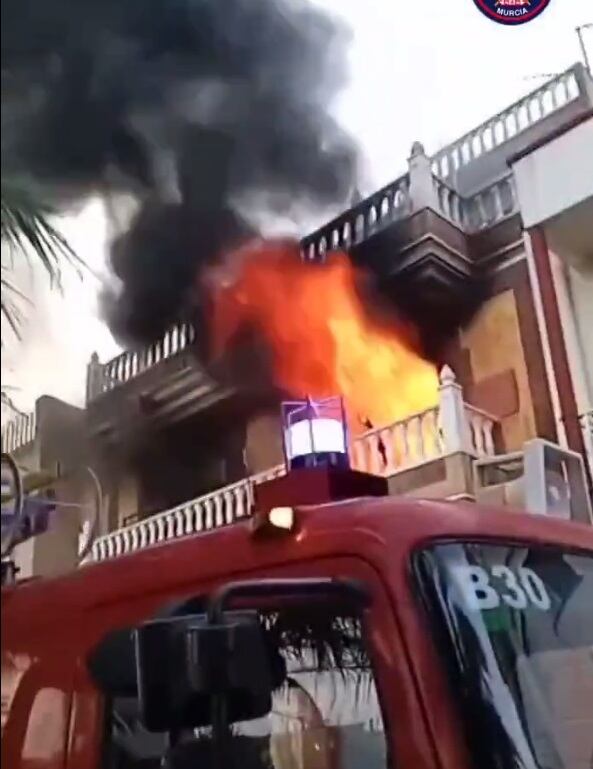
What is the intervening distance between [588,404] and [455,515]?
0.67 meters

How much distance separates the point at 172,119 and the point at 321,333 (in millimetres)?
487

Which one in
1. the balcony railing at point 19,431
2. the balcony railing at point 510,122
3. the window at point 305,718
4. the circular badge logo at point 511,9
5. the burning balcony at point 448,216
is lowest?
the window at point 305,718

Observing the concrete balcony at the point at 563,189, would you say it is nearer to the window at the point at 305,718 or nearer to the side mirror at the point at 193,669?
the window at the point at 305,718

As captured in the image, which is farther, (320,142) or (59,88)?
(320,142)

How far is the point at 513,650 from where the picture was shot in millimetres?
1155

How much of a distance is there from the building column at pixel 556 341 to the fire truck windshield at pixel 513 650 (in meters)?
0.54

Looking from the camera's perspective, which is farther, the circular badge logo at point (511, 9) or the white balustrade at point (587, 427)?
the circular badge logo at point (511, 9)

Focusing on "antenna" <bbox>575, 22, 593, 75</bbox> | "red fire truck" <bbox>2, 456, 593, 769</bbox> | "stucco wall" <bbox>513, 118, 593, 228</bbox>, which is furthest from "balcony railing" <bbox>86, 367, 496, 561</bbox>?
"antenna" <bbox>575, 22, 593, 75</bbox>

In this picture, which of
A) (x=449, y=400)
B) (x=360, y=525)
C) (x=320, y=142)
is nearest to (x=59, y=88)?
(x=320, y=142)

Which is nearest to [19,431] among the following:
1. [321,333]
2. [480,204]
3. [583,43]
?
[321,333]

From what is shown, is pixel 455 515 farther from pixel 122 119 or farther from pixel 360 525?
pixel 122 119

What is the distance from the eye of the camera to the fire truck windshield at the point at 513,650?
109cm

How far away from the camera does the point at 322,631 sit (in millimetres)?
1186

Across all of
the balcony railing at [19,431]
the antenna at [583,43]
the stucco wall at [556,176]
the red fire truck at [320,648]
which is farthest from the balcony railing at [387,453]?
the antenna at [583,43]
